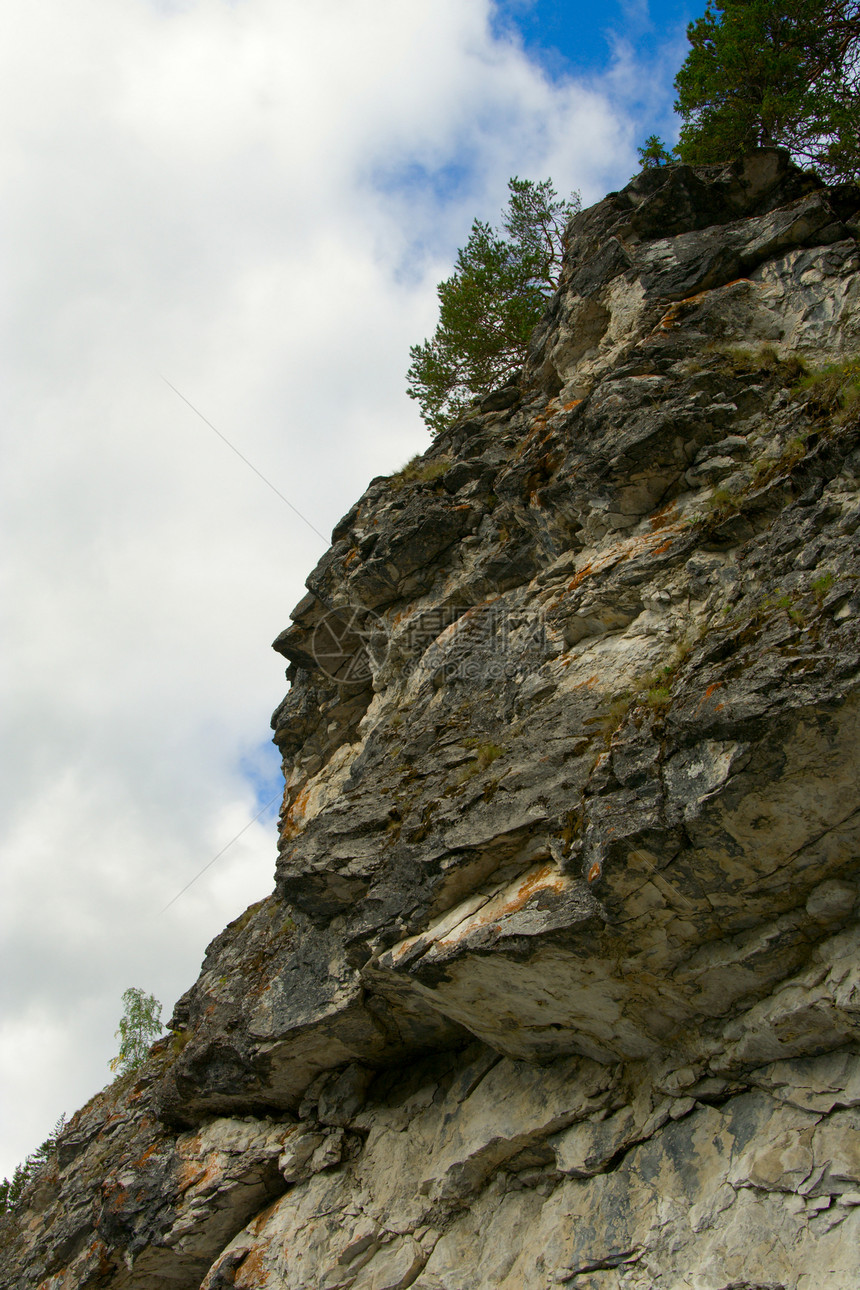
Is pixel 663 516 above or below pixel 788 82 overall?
below

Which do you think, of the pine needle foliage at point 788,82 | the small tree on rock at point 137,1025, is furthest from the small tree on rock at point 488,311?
the small tree on rock at point 137,1025

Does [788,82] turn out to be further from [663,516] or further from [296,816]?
[296,816]

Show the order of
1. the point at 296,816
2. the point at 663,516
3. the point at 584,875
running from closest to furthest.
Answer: the point at 584,875 → the point at 663,516 → the point at 296,816

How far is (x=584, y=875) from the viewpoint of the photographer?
8.32 metres

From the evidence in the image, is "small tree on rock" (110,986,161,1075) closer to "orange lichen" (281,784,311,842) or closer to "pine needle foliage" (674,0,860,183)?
"orange lichen" (281,784,311,842)

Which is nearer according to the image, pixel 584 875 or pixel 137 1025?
pixel 584 875

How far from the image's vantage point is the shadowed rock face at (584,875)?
24.1ft

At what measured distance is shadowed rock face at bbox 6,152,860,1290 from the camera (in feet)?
24.1

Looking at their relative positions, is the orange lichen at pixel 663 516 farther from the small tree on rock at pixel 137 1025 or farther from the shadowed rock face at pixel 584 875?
the small tree on rock at pixel 137 1025

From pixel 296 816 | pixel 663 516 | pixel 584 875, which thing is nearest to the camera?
pixel 584 875

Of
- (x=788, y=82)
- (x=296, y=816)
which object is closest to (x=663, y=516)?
(x=296, y=816)

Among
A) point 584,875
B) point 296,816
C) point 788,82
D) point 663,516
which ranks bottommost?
point 584,875

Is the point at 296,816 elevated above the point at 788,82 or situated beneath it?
situated beneath

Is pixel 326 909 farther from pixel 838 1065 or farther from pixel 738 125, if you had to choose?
pixel 738 125
